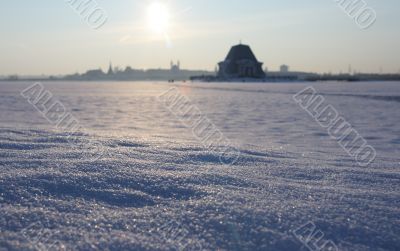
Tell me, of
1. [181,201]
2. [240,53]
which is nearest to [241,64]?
[240,53]

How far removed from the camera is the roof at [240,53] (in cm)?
6675

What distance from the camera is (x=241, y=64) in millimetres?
66250

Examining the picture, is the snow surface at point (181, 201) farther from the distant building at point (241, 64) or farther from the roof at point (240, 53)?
the roof at point (240, 53)

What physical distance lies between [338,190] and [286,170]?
622mm

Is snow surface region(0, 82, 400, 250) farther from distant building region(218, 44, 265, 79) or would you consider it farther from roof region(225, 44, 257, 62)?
roof region(225, 44, 257, 62)

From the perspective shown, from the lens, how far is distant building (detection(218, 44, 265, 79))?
66.0m

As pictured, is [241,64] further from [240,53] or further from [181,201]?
[181,201]

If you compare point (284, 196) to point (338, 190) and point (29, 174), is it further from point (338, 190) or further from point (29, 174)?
point (29, 174)

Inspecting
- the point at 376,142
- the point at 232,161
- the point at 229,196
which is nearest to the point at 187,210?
the point at 229,196

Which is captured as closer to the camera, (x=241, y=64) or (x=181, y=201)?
(x=181, y=201)

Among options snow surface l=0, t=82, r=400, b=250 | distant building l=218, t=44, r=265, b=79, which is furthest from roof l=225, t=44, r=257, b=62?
snow surface l=0, t=82, r=400, b=250

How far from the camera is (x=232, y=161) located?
3.50 m

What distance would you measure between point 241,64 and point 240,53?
2066mm

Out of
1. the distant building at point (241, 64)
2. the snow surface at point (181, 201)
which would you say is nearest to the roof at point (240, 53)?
the distant building at point (241, 64)
